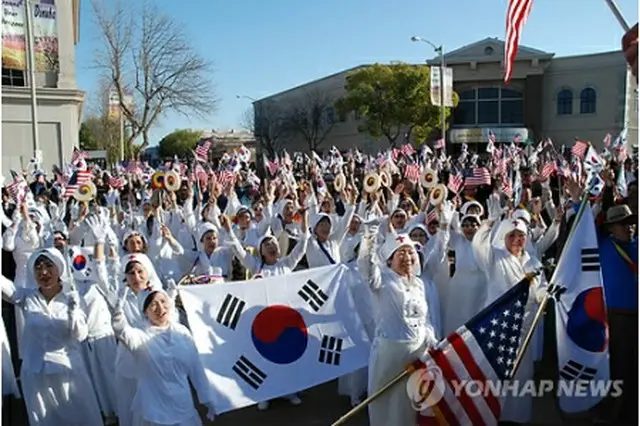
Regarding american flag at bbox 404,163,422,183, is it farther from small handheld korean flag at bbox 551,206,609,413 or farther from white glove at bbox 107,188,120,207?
small handheld korean flag at bbox 551,206,609,413

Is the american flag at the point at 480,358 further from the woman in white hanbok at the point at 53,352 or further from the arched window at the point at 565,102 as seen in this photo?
the arched window at the point at 565,102

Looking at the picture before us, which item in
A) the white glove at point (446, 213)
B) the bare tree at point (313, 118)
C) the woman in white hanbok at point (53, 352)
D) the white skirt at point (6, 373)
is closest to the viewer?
the woman in white hanbok at point (53, 352)

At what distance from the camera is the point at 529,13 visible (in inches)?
282

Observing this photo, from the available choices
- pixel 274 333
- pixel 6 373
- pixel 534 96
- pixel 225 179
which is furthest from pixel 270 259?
pixel 534 96

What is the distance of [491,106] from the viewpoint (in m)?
51.0

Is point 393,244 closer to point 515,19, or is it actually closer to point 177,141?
point 515,19

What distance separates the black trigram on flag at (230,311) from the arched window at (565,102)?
161 feet

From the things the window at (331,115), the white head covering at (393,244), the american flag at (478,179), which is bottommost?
the white head covering at (393,244)

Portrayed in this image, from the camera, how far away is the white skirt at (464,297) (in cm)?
619

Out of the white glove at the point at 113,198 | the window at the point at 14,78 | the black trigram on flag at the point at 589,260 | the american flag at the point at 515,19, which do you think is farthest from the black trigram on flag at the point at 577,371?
the window at the point at 14,78

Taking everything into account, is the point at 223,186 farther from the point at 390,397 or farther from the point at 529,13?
the point at 390,397

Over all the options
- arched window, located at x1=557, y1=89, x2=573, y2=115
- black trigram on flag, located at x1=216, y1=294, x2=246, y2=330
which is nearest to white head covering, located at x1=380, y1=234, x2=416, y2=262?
black trigram on flag, located at x1=216, y1=294, x2=246, y2=330

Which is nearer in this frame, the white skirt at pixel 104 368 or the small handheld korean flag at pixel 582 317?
the small handheld korean flag at pixel 582 317

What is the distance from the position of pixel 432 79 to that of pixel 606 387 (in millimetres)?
25035
